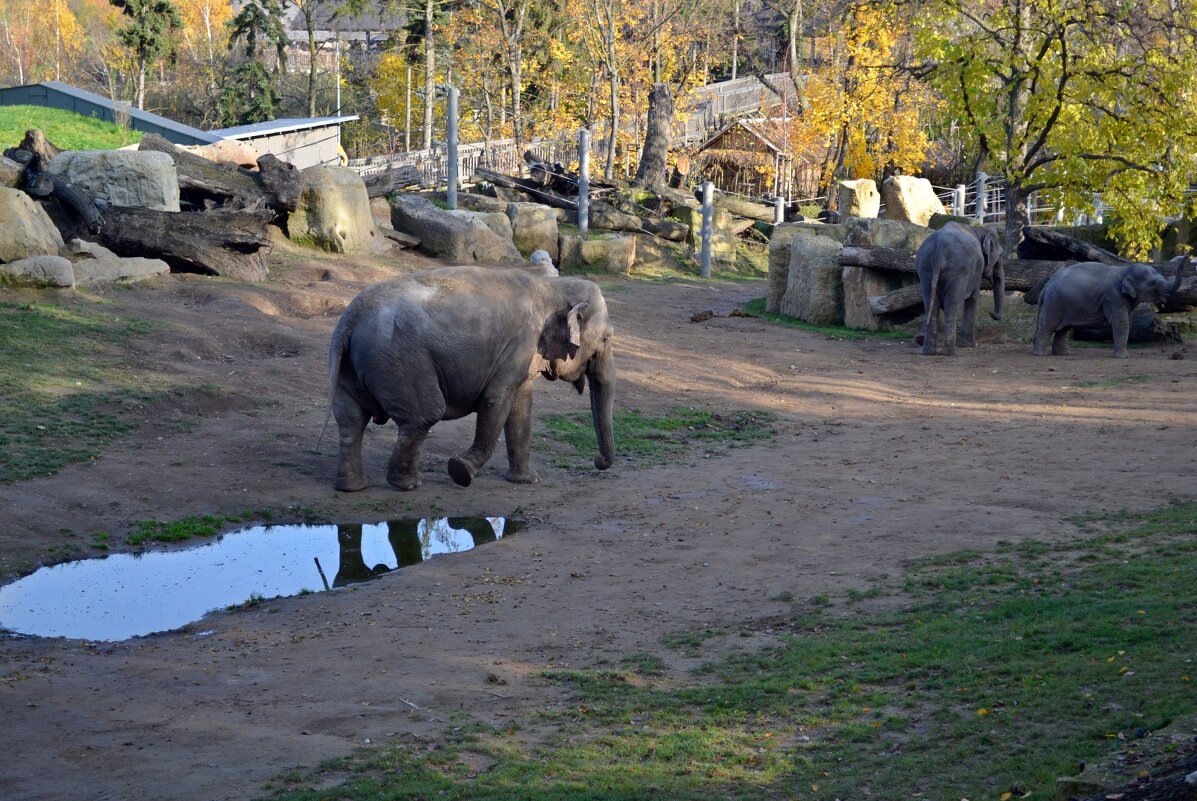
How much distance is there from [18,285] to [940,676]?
1248 centimetres

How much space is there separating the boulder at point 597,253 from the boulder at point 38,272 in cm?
1170

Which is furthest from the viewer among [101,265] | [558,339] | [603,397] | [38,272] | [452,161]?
[452,161]

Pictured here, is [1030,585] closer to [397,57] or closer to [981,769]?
[981,769]

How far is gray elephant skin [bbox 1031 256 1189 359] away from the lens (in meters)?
18.1

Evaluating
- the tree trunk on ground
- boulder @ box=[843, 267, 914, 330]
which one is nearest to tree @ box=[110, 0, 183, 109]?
the tree trunk on ground

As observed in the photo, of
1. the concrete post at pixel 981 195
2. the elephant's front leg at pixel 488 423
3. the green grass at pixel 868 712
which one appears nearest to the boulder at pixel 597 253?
the concrete post at pixel 981 195

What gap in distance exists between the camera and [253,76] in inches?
1938

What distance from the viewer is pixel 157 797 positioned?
17.2 feet

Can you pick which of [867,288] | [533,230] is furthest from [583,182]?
[867,288]

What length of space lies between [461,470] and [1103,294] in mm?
11115

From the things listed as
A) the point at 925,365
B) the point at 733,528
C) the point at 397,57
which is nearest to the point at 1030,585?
the point at 733,528

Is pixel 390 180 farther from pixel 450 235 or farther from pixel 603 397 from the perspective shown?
pixel 603 397

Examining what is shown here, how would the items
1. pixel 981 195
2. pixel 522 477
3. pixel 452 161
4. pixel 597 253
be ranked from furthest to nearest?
1. pixel 981 195
2. pixel 452 161
3. pixel 597 253
4. pixel 522 477

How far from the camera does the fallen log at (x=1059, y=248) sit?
21500mm
